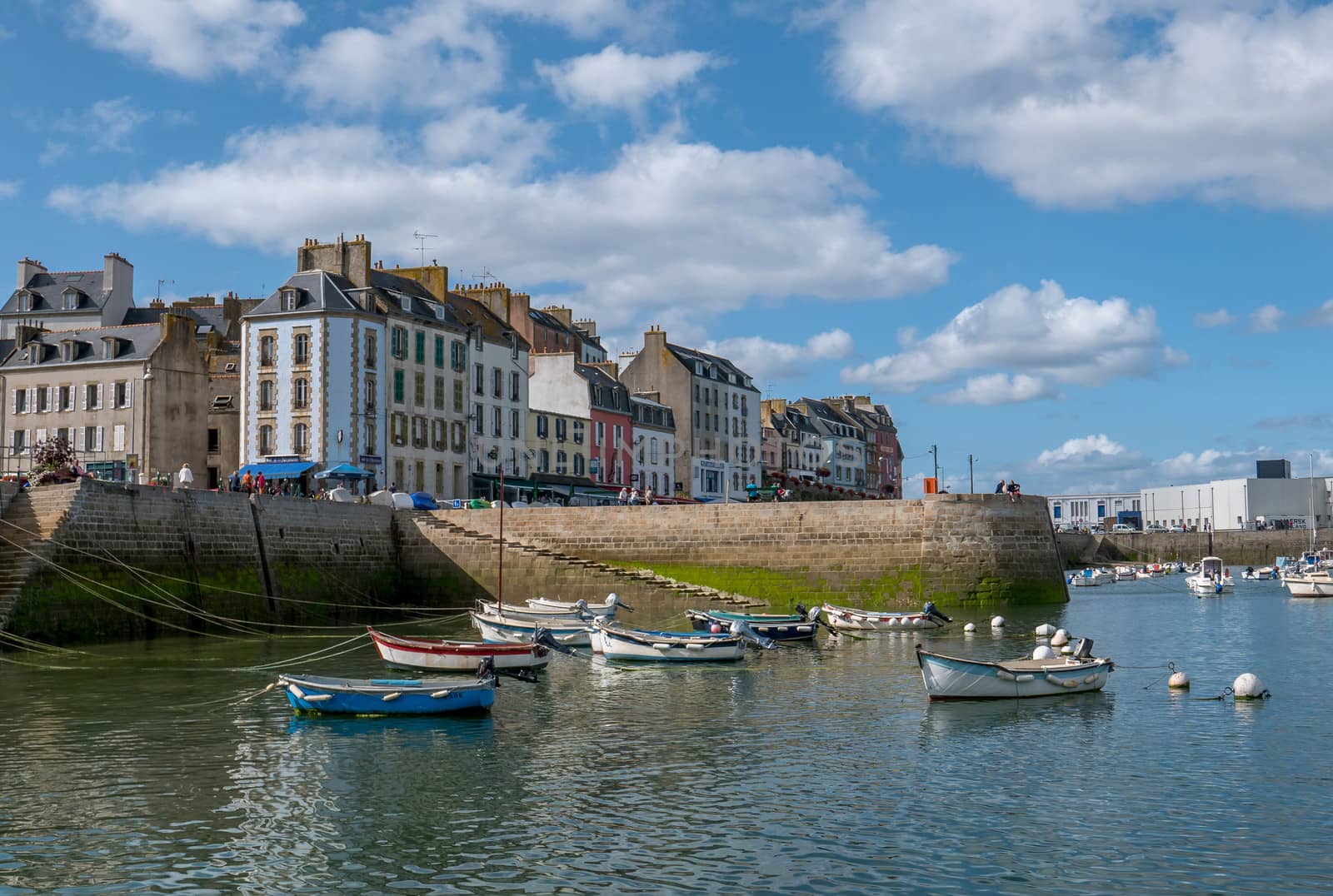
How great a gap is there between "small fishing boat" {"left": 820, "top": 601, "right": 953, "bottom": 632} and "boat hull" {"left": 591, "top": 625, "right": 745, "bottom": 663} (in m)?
9.43

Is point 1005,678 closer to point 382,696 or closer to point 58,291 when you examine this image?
point 382,696

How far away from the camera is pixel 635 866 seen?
48.9ft

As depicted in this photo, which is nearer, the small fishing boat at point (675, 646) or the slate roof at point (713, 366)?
the small fishing boat at point (675, 646)

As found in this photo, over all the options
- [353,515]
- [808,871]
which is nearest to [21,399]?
[353,515]

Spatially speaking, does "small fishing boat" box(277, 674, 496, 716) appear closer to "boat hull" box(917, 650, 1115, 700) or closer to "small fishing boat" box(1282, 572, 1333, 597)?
"boat hull" box(917, 650, 1115, 700)

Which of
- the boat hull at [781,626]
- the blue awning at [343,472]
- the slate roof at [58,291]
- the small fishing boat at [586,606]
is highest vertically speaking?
the slate roof at [58,291]

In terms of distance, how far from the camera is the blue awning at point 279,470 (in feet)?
197

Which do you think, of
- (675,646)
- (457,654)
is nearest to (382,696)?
(457,654)

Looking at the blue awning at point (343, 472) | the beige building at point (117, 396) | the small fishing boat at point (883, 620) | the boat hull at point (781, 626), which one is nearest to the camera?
the boat hull at point (781, 626)

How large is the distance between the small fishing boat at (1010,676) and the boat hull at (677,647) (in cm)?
773

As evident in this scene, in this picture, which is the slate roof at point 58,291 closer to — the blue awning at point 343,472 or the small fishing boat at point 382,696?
the blue awning at point 343,472

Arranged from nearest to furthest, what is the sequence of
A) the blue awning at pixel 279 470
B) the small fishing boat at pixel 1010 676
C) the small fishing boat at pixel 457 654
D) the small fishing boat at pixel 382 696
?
the small fishing boat at pixel 382 696, the small fishing boat at pixel 1010 676, the small fishing boat at pixel 457 654, the blue awning at pixel 279 470

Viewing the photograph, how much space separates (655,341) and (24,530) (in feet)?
205

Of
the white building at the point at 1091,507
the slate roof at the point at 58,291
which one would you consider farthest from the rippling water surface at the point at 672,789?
the white building at the point at 1091,507
